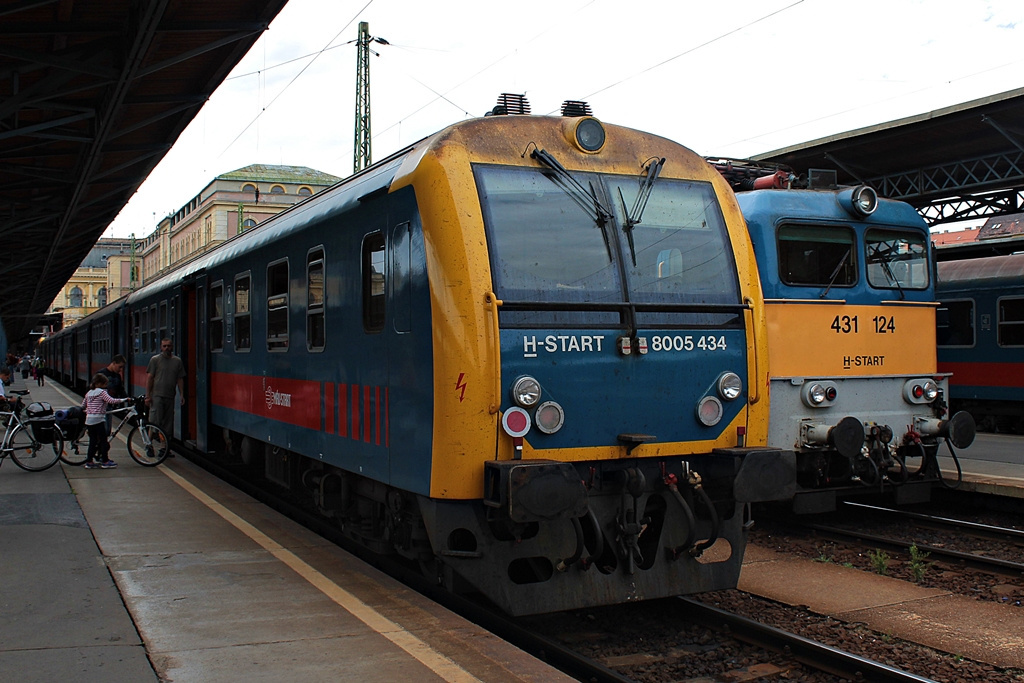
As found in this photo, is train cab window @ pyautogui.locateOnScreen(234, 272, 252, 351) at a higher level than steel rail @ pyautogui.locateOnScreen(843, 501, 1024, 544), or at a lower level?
higher

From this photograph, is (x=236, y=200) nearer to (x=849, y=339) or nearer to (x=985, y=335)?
(x=985, y=335)

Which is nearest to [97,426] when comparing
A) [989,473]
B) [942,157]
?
[989,473]

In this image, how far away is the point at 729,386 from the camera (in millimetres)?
5938

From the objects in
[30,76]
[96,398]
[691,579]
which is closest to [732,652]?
[691,579]

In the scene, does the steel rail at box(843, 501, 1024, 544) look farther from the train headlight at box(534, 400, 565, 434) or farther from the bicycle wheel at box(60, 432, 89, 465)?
the bicycle wheel at box(60, 432, 89, 465)

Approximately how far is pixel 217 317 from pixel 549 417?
6.91 metres

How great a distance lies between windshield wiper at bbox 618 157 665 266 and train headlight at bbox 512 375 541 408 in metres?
1.10

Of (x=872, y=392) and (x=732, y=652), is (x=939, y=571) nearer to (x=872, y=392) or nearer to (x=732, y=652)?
(x=872, y=392)

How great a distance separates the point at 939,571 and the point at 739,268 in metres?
3.54

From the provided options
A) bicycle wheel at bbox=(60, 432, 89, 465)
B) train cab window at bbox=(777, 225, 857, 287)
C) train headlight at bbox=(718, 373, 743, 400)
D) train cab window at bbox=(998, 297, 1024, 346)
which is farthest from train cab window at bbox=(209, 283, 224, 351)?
train cab window at bbox=(998, 297, 1024, 346)

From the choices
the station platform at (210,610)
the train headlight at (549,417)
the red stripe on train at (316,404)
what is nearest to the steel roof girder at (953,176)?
the red stripe on train at (316,404)

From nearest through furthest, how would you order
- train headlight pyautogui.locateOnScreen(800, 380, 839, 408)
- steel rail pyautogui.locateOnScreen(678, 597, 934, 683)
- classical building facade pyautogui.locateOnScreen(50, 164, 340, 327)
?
steel rail pyautogui.locateOnScreen(678, 597, 934, 683) → train headlight pyautogui.locateOnScreen(800, 380, 839, 408) → classical building facade pyautogui.locateOnScreen(50, 164, 340, 327)

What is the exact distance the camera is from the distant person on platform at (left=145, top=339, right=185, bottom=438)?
12.7 meters

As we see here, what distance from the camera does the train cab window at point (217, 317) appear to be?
1085 centimetres
